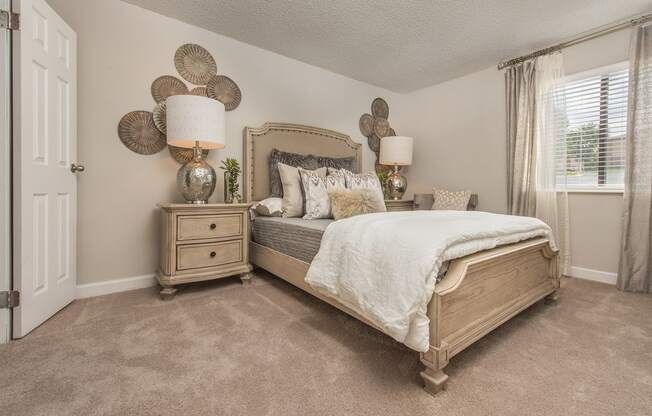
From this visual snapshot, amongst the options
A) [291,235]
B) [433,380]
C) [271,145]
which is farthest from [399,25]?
[433,380]

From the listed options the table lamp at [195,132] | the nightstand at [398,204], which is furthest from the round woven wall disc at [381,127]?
the table lamp at [195,132]

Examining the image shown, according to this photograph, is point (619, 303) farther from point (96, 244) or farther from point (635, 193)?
point (96, 244)

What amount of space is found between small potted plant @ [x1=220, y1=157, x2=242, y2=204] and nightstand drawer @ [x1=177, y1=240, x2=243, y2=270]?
1.48 ft

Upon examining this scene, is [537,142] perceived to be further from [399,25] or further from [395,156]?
[399,25]

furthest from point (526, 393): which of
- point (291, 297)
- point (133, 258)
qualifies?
point (133, 258)

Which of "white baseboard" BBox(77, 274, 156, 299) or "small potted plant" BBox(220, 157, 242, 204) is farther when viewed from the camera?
"small potted plant" BBox(220, 157, 242, 204)

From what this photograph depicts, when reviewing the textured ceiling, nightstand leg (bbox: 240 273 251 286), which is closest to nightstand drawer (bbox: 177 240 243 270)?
nightstand leg (bbox: 240 273 251 286)

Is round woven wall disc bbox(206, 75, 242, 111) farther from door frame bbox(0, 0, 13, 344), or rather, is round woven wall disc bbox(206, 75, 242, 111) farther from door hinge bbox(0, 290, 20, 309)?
door hinge bbox(0, 290, 20, 309)

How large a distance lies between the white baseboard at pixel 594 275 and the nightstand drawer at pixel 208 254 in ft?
10.2

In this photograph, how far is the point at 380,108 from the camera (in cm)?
404

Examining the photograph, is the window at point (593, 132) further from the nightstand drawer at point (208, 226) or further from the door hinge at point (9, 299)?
the door hinge at point (9, 299)

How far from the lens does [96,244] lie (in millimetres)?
2188

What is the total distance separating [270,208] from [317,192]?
1.48ft

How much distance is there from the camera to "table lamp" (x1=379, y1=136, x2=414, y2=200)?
143 inches
